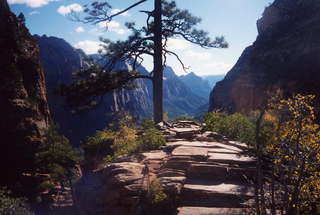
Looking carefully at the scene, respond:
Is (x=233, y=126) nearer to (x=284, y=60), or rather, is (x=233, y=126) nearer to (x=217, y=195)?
(x=217, y=195)

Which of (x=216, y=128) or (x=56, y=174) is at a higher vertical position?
(x=216, y=128)

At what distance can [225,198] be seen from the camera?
5.12 meters

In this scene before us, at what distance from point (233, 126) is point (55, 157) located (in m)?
5.57

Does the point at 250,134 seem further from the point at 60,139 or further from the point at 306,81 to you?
the point at 306,81

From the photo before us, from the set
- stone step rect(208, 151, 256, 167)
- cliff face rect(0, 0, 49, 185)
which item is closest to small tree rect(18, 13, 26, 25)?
cliff face rect(0, 0, 49, 185)

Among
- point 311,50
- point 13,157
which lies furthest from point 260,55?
point 13,157

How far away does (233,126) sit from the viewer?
29.9 ft

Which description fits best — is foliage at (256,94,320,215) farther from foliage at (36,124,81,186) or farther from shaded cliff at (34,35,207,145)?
shaded cliff at (34,35,207,145)

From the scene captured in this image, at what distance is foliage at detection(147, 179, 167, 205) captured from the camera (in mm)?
4898

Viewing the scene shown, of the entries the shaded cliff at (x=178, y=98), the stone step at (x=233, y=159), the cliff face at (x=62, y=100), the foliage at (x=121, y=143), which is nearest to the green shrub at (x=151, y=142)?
the foliage at (x=121, y=143)

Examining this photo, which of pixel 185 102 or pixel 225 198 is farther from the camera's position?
pixel 185 102

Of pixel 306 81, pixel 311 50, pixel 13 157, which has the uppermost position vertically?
pixel 311 50

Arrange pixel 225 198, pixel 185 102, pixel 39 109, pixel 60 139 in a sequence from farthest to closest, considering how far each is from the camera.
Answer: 1. pixel 185 102
2. pixel 39 109
3. pixel 60 139
4. pixel 225 198

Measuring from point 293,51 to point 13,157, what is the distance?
25.9 m
